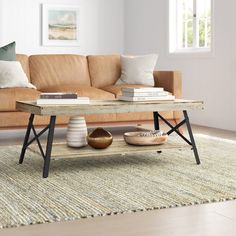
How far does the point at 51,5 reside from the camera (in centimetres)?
765

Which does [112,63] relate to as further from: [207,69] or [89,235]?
[89,235]

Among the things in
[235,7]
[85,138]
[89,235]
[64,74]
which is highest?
[235,7]

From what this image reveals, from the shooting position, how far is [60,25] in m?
7.79

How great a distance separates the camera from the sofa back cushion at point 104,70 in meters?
5.49

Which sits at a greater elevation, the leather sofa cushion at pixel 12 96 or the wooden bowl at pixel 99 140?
the leather sofa cushion at pixel 12 96

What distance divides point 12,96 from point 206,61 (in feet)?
8.67

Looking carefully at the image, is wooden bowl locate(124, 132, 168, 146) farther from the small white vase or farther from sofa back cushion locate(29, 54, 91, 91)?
sofa back cushion locate(29, 54, 91, 91)

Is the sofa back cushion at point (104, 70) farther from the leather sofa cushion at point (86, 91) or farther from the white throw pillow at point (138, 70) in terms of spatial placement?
the leather sofa cushion at point (86, 91)

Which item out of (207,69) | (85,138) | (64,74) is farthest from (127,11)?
(85,138)

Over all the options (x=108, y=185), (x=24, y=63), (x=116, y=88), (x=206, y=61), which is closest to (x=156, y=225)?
(x=108, y=185)

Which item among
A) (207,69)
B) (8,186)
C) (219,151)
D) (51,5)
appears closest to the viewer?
(8,186)

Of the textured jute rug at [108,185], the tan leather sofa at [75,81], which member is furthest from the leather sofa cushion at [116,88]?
A: the textured jute rug at [108,185]

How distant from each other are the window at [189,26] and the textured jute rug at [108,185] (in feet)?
9.36

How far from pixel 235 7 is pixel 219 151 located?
219 cm
